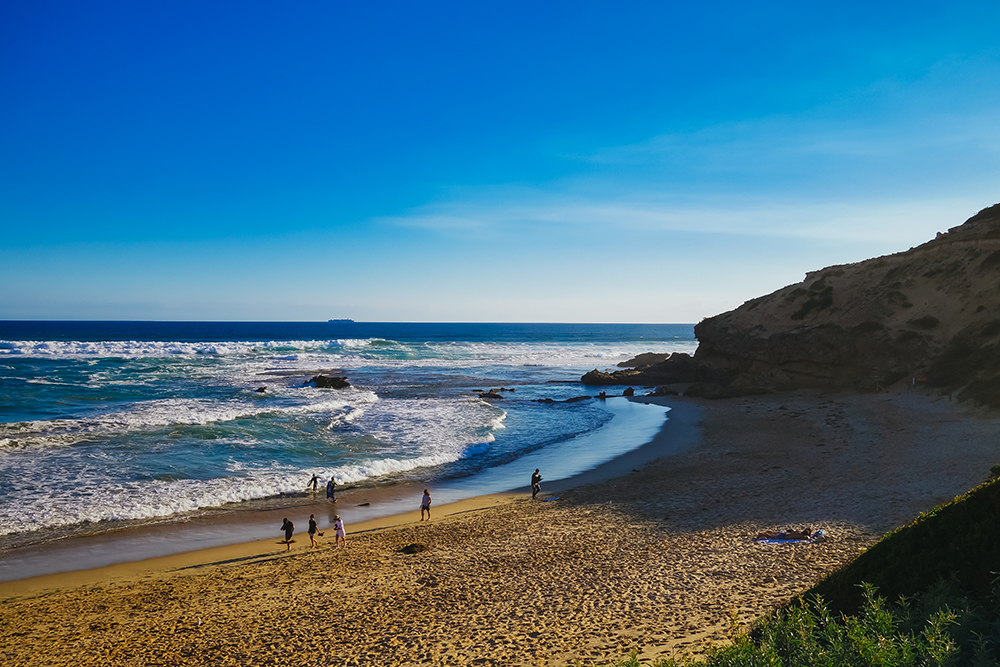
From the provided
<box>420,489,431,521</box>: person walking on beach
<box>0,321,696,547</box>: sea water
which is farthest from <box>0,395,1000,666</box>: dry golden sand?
<box>0,321,696,547</box>: sea water

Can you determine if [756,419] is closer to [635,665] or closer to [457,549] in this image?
[457,549]

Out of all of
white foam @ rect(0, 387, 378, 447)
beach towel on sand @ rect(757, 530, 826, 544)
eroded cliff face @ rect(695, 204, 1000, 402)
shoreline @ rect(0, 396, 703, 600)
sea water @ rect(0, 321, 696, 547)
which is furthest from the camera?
eroded cliff face @ rect(695, 204, 1000, 402)

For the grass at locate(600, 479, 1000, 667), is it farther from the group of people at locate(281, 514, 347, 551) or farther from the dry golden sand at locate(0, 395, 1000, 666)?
the group of people at locate(281, 514, 347, 551)

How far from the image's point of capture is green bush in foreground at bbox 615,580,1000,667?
13.0 feet

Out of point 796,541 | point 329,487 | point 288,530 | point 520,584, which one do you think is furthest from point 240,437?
point 796,541

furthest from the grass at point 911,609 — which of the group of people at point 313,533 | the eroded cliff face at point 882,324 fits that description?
the eroded cliff face at point 882,324

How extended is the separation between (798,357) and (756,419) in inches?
400

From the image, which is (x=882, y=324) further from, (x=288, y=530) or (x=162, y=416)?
(x=162, y=416)

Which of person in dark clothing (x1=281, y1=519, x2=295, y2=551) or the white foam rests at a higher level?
the white foam

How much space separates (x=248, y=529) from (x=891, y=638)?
49.5 ft


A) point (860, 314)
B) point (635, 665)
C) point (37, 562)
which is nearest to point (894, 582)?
point (635, 665)

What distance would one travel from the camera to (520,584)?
430 inches

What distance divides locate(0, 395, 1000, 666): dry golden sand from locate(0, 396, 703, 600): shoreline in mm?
456

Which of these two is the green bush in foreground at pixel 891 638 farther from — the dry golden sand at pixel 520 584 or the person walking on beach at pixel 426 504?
the person walking on beach at pixel 426 504
